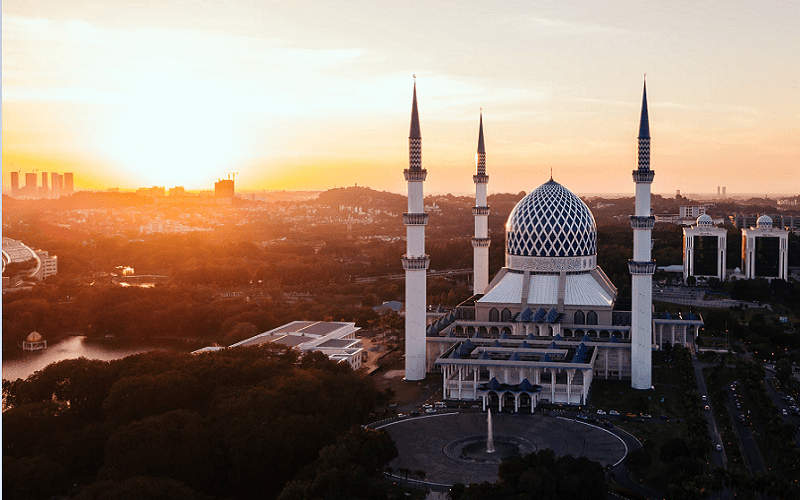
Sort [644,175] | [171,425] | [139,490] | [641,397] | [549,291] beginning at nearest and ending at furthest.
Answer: [139,490] → [171,425] → [641,397] → [644,175] → [549,291]

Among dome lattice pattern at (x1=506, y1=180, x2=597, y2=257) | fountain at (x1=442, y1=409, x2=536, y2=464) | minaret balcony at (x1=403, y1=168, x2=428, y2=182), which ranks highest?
minaret balcony at (x1=403, y1=168, x2=428, y2=182)

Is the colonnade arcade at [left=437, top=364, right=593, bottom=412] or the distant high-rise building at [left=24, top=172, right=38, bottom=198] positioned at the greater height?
the distant high-rise building at [left=24, top=172, right=38, bottom=198]

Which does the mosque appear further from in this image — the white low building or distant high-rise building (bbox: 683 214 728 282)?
distant high-rise building (bbox: 683 214 728 282)

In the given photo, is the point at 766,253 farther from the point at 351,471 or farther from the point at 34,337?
the point at 34,337

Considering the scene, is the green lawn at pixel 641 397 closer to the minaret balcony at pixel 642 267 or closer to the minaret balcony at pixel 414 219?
the minaret balcony at pixel 642 267

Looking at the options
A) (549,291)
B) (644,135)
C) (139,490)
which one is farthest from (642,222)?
(139,490)

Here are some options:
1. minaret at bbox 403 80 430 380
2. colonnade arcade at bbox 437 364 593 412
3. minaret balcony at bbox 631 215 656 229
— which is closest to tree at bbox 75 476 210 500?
colonnade arcade at bbox 437 364 593 412
